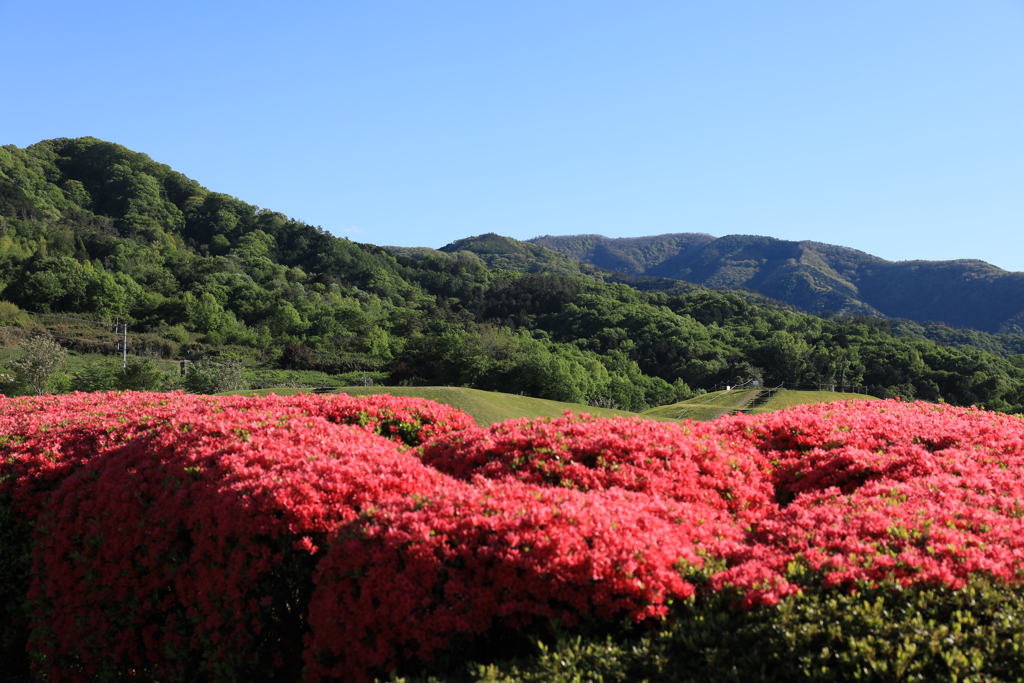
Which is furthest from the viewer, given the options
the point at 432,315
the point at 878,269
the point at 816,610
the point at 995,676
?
the point at 878,269

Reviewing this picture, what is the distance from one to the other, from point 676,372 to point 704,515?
68.4m

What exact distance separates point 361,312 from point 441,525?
72.5 meters

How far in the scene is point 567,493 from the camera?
470 cm

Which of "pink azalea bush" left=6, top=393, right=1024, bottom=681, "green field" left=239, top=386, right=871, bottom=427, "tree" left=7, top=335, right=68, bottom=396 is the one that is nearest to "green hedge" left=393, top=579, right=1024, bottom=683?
"pink azalea bush" left=6, top=393, right=1024, bottom=681

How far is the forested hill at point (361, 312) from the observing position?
54.2m

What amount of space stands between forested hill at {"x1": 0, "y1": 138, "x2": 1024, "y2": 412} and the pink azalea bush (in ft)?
101

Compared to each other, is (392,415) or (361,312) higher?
(361,312)

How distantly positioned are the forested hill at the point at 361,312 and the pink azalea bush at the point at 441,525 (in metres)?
30.7

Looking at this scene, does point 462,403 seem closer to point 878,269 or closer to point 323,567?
point 323,567

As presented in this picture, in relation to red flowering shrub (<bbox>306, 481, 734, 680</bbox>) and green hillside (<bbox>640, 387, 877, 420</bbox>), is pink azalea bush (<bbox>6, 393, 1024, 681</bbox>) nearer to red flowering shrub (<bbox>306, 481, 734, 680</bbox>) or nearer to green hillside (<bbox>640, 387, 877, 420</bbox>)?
red flowering shrub (<bbox>306, 481, 734, 680</bbox>)

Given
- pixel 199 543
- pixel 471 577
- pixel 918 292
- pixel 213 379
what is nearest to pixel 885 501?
pixel 471 577

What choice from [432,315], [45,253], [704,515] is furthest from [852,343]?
[45,253]

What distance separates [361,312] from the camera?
7444 cm

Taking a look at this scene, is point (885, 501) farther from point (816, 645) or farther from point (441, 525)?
point (441, 525)
